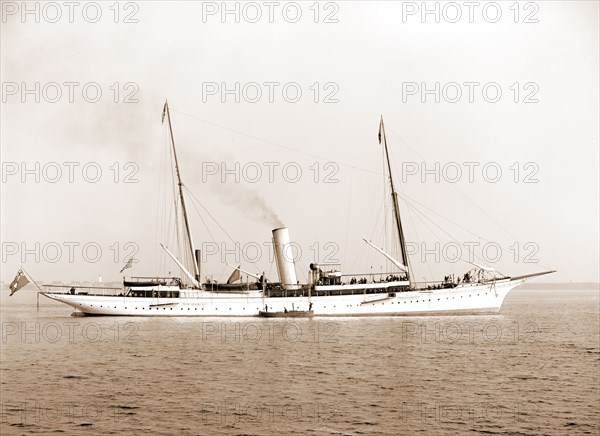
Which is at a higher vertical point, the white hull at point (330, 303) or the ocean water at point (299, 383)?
the white hull at point (330, 303)

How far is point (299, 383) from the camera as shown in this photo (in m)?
30.9

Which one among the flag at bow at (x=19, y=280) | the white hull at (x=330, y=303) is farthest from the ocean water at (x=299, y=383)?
the white hull at (x=330, y=303)

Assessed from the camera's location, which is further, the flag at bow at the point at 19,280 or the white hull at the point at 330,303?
the white hull at the point at 330,303

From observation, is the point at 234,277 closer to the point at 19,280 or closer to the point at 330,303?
the point at 330,303

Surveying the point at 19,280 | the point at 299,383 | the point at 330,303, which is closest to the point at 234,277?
the point at 330,303

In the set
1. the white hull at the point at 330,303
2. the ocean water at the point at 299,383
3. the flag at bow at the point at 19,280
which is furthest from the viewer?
the white hull at the point at 330,303

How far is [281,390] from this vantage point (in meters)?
29.2

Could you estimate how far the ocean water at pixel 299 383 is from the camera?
920 inches

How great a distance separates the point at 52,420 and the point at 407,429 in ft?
41.8

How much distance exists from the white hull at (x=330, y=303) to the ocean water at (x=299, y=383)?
589 inches

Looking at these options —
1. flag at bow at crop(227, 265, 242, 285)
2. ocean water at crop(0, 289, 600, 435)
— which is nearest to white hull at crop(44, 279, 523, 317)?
flag at bow at crop(227, 265, 242, 285)

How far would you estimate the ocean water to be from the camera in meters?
23.4

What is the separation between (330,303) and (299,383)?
132 ft

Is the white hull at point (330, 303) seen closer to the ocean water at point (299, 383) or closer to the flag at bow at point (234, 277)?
the flag at bow at point (234, 277)
